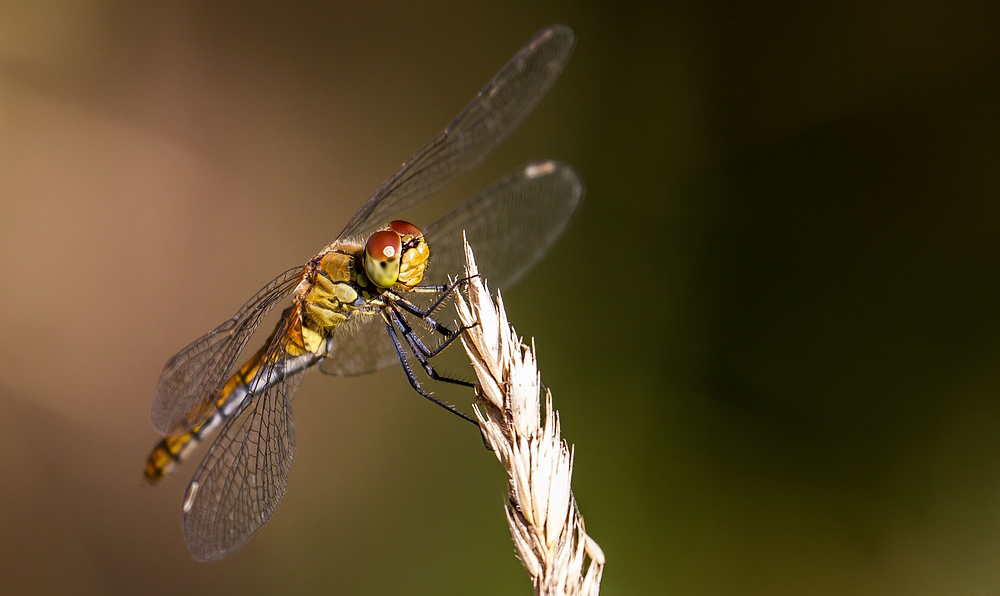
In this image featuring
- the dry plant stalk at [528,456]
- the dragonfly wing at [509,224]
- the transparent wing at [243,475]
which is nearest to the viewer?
the dry plant stalk at [528,456]

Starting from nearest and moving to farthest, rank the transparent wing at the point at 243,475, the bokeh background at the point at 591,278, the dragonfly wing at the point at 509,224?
the transparent wing at the point at 243,475 → the dragonfly wing at the point at 509,224 → the bokeh background at the point at 591,278

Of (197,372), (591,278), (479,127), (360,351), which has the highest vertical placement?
(479,127)

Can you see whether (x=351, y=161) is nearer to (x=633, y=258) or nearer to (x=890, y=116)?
(x=633, y=258)

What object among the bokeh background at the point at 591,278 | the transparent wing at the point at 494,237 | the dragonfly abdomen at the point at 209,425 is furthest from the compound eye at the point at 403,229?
the bokeh background at the point at 591,278

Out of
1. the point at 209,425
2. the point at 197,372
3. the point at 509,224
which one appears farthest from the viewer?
the point at 209,425

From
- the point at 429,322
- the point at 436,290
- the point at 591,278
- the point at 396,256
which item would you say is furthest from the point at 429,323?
the point at 591,278

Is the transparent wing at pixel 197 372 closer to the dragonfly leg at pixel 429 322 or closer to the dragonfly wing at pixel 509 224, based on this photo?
the dragonfly leg at pixel 429 322

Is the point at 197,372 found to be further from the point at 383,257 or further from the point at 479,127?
the point at 479,127
